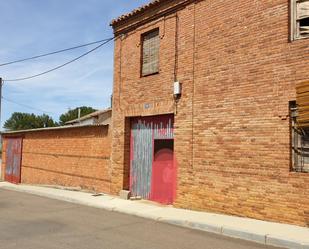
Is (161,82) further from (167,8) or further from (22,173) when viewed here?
(22,173)

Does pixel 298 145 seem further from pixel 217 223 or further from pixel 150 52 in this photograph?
pixel 150 52

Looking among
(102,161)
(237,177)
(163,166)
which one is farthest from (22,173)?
(237,177)

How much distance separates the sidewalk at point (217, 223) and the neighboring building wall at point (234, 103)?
42 centimetres

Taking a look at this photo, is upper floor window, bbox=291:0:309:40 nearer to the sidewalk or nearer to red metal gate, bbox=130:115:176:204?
the sidewalk

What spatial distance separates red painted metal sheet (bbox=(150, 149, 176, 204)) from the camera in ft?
44.7

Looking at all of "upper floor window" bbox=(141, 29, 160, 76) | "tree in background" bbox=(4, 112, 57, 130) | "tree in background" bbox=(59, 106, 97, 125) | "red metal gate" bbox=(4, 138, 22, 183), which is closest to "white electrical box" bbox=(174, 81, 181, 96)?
"upper floor window" bbox=(141, 29, 160, 76)

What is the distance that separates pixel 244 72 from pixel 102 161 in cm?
757

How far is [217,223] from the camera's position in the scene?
10070 mm

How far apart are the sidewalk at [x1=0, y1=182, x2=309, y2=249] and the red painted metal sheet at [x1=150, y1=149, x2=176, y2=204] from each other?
42 cm

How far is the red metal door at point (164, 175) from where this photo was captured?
13.6 m

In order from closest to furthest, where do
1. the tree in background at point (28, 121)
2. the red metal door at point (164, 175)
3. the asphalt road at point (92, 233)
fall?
1. the asphalt road at point (92, 233)
2. the red metal door at point (164, 175)
3. the tree in background at point (28, 121)

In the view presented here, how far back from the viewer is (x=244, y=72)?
11.0 metres

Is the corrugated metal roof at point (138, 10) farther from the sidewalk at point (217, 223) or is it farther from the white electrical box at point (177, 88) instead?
the sidewalk at point (217, 223)

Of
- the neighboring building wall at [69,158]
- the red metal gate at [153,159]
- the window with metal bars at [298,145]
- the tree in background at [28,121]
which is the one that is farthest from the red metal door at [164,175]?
the tree in background at [28,121]
